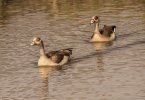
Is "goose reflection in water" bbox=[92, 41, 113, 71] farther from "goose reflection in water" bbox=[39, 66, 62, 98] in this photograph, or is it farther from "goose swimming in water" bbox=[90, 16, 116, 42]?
"goose reflection in water" bbox=[39, 66, 62, 98]

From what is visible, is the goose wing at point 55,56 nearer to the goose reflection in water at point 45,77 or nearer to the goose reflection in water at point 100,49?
the goose reflection in water at point 45,77

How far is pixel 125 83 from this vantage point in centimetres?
3288

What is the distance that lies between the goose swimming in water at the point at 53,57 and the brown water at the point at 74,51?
37cm

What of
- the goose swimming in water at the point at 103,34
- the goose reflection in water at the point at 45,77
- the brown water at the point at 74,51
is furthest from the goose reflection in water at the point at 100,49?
the goose reflection in water at the point at 45,77

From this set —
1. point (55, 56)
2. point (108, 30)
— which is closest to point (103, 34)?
point (108, 30)

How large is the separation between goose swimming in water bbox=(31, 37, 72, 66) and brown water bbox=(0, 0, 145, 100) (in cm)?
37

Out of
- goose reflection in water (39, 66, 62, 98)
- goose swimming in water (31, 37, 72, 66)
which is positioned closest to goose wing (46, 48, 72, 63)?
goose swimming in water (31, 37, 72, 66)

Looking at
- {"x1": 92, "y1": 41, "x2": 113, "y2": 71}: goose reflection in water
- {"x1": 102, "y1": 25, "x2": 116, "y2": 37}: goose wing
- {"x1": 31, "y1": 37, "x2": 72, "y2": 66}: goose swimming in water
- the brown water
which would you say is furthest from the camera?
{"x1": 102, "y1": 25, "x2": 116, "y2": 37}: goose wing

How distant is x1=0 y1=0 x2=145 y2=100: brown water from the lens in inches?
1267

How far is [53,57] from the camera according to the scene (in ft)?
124

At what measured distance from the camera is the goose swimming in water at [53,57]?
3748 centimetres

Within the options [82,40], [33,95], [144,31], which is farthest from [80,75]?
[144,31]

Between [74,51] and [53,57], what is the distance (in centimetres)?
291

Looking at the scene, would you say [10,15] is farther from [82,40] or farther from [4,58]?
[4,58]
